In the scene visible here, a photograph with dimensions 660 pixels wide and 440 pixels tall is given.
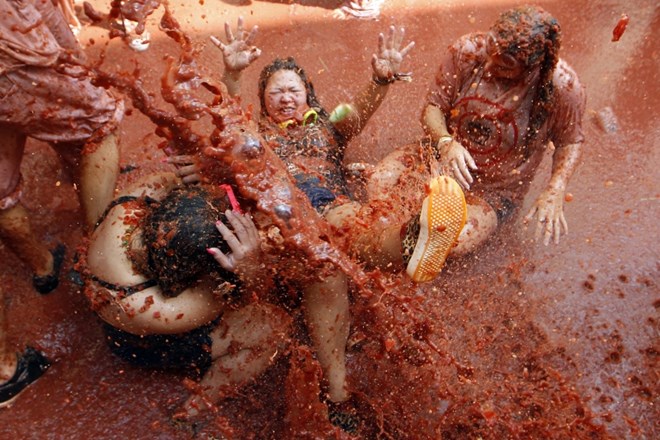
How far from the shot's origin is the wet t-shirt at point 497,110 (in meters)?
Result: 2.76

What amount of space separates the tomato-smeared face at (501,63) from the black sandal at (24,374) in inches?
103

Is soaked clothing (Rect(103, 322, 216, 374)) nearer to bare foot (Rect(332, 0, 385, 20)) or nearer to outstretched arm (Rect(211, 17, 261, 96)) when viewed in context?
outstretched arm (Rect(211, 17, 261, 96))

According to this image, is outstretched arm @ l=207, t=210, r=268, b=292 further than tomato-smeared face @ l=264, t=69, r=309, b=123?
No

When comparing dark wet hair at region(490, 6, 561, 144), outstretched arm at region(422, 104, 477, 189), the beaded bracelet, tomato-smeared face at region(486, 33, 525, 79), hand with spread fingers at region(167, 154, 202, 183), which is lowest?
outstretched arm at region(422, 104, 477, 189)

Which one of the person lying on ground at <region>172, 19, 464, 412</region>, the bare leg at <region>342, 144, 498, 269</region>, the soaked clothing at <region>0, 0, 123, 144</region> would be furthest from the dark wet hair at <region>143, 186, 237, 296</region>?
the soaked clothing at <region>0, 0, 123, 144</region>

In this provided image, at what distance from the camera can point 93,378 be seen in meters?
2.86

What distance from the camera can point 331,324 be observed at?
8.13 ft

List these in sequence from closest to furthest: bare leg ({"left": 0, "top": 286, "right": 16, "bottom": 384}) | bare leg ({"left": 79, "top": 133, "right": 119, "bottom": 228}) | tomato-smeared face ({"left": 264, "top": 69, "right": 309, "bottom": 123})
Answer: bare leg ({"left": 0, "top": 286, "right": 16, "bottom": 384}) < bare leg ({"left": 79, "top": 133, "right": 119, "bottom": 228}) < tomato-smeared face ({"left": 264, "top": 69, "right": 309, "bottom": 123})

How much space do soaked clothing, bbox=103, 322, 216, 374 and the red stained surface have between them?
11.2 inches

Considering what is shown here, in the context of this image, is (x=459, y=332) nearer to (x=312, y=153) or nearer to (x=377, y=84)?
(x=312, y=153)

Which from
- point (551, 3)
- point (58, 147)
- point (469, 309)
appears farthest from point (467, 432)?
point (551, 3)

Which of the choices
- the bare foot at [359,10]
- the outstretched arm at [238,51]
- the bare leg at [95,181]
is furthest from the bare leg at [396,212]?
the bare foot at [359,10]

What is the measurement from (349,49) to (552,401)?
9.57ft

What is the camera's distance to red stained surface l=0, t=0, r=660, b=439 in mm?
2678
